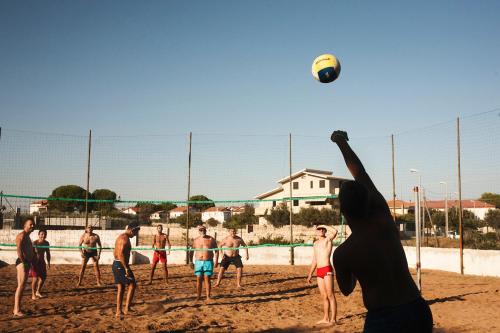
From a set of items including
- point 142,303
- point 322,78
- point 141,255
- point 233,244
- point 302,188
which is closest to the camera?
point 322,78

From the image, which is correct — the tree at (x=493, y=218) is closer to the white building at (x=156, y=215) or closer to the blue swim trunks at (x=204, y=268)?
the white building at (x=156, y=215)

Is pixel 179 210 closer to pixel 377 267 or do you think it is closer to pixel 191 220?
pixel 191 220

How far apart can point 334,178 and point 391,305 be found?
37.5m

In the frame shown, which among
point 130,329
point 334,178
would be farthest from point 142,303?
point 334,178

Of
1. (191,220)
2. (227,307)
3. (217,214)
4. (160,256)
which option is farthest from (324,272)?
(217,214)

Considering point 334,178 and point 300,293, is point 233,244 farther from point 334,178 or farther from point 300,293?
point 334,178

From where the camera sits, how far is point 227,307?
30.3ft

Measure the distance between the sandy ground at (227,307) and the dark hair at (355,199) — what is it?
5.48 m

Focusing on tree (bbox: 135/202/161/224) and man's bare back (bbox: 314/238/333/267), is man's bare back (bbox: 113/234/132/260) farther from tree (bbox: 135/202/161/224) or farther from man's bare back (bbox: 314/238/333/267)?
tree (bbox: 135/202/161/224)

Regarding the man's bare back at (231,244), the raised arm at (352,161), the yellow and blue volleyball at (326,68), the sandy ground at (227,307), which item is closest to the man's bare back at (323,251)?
the sandy ground at (227,307)

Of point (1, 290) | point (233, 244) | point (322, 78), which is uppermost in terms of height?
point (322, 78)

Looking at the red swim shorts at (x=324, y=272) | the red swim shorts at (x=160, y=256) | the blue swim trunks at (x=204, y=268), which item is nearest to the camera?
the red swim shorts at (x=324, y=272)

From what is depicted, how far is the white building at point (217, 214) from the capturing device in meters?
17.5

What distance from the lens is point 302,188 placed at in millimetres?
42250
